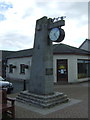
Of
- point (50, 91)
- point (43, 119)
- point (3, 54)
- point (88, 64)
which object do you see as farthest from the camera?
point (3, 54)

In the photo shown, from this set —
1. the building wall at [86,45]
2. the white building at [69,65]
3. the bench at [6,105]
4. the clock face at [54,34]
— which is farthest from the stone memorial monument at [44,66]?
the building wall at [86,45]

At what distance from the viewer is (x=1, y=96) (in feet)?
19.7

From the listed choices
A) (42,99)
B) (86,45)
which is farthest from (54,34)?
(86,45)

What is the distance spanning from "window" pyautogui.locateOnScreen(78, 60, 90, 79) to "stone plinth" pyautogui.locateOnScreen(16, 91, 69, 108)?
402 inches

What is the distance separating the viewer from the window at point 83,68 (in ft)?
59.7

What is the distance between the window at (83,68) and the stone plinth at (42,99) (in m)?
10.2

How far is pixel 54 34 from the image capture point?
796cm

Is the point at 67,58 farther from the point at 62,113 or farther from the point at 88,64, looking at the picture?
the point at 62,113

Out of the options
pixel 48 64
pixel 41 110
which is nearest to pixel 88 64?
pixel 48 64

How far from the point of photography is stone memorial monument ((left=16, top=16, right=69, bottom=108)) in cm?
788

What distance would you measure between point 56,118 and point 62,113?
652mm

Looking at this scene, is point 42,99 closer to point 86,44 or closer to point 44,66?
point 44,66

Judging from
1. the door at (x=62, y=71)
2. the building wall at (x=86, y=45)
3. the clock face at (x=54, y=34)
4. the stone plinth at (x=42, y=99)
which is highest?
the building wall at (x=86, y=45)

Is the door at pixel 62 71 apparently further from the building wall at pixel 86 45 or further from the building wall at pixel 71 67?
the building wall at pixel 86 45
